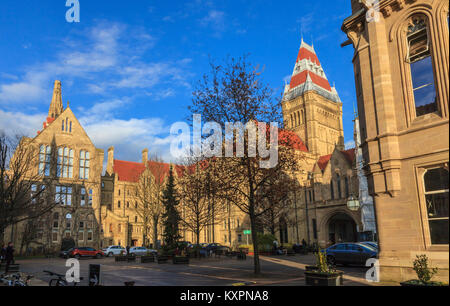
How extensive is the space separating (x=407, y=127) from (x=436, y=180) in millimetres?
2176

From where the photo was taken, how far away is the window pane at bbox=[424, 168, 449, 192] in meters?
11.6

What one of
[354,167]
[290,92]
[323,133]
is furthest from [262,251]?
[290,92]

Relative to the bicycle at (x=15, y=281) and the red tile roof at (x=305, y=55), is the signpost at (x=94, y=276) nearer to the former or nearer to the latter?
the bicycle at (x=15, y=281)

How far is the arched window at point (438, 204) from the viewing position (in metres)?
11.5

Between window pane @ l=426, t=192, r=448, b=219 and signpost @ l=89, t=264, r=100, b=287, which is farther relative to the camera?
window pane @ l=426, t=192, r=448, b=219

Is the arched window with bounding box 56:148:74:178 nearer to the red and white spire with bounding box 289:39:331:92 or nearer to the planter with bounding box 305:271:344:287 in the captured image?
the planter with bounding box 305:271:344:287

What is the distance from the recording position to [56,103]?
9044cm

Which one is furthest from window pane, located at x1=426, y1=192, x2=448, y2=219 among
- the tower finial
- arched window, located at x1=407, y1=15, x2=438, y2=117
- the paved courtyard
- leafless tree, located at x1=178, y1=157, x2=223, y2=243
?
the tower finial

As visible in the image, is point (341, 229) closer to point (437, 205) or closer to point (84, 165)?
point (84, 165)

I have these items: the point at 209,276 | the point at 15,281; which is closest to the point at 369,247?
the point at 209,276

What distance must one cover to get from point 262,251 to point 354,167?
20368mm

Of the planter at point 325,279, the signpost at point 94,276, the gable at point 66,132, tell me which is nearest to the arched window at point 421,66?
the planter at point 325,279

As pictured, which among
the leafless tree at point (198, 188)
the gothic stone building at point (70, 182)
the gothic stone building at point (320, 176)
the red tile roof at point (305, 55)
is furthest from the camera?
the red tile roof at point (305, 55)

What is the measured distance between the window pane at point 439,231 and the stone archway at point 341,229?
40152mm
